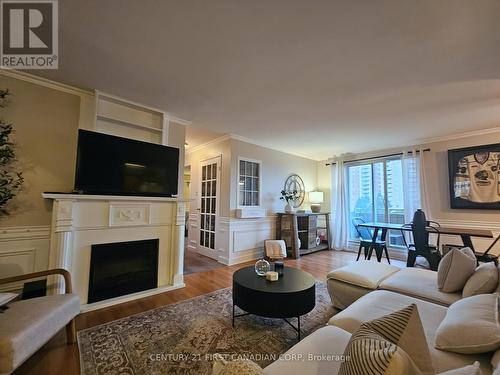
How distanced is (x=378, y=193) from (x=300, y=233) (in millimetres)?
2128

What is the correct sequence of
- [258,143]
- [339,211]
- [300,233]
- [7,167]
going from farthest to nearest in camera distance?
[339,211], [300,233], [258,143], [7,167]

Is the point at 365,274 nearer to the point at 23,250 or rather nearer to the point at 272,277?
the point at 272,277

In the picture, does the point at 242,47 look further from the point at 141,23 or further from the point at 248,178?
the point at 248,178

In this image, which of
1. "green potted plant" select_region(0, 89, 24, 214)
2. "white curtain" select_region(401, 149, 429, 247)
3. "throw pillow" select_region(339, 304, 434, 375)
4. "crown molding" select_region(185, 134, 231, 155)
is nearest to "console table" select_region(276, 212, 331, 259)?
"white curtain" select_region(401, 149, 429, 247)

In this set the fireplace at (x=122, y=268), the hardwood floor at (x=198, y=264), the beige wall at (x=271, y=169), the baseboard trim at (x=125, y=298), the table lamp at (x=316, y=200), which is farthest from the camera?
the table lamp at (x=316, y=200)

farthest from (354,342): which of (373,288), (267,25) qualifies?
(267,25)

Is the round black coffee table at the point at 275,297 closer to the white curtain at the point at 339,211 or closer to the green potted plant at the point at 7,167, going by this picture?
the green potted plant at the point at 7,167

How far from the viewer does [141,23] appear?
5.54 feet

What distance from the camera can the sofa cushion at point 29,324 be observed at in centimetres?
121

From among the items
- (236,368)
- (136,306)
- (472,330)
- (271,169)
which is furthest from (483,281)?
(271,169)

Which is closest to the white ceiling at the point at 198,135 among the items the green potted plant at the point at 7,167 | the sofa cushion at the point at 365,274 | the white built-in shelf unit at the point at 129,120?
the white built-in shelf unit at the point at 129,120

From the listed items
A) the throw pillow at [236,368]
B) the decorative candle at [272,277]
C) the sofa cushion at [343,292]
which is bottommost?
the sofa cushion at [343,292]

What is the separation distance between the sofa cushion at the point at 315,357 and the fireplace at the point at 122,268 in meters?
2.33

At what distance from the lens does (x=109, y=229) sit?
2607 millimetres
